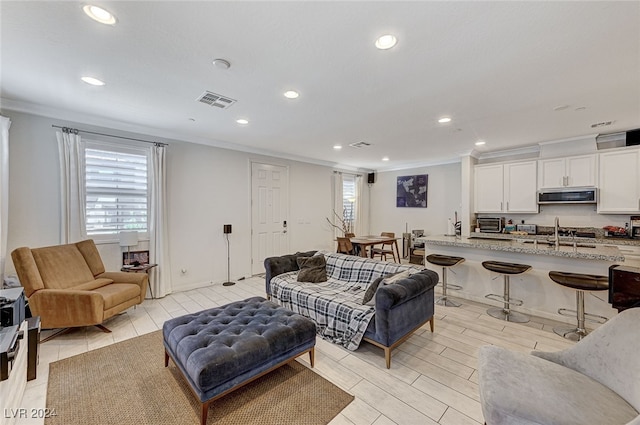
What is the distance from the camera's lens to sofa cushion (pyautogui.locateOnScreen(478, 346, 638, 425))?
114cm

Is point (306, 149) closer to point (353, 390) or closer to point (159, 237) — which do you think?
point (159, 237)

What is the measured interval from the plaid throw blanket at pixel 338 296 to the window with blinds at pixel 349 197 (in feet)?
12.3

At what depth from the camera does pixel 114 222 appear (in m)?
3.87

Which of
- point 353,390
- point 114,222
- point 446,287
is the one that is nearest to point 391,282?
point 353,390

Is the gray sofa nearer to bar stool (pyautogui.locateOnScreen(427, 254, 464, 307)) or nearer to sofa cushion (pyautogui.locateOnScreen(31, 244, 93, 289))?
bar stool (pyautogui.locateOnScreen(427, 254, 464, 307))

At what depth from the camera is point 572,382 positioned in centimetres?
136

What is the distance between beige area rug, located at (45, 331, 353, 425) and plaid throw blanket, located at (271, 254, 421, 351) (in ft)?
1.78

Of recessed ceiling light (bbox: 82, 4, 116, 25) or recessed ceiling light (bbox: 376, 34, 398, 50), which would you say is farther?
recessed ceiling light (bbox: 376, 34, 398, 50)

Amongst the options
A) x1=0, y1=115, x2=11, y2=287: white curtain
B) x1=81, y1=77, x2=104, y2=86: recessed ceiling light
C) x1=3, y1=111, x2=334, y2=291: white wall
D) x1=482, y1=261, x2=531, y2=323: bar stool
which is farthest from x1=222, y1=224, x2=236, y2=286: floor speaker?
x1=482, y1=261, x2=531, y2=323: bar stool

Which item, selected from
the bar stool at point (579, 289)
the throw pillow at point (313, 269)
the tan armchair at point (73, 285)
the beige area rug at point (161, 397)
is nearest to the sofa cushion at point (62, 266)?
the tan armchair at point (73, 285)

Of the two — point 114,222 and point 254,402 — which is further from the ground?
point 114,222

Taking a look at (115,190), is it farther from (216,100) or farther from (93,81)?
(216,100)

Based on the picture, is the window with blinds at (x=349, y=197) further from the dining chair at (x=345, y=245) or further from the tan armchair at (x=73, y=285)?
the tan armchair at (x=73, y=285)

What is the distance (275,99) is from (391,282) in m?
2.35
